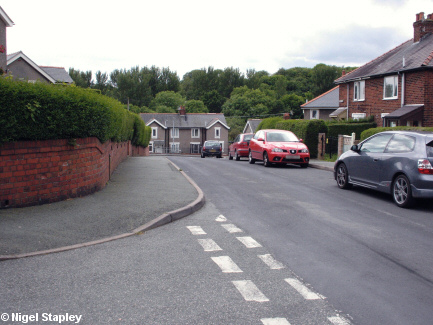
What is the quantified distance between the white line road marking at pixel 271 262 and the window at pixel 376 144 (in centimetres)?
578

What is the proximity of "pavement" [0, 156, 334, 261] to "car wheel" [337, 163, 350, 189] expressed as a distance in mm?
4136

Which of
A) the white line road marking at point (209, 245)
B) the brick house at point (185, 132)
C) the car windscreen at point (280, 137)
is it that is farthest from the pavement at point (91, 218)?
the brick house at point (185, 132)

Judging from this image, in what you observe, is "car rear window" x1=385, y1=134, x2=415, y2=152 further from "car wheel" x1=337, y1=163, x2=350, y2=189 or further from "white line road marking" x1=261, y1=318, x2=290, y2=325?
"white line road marking" x1=261, y1=318, x2=290, y2=325

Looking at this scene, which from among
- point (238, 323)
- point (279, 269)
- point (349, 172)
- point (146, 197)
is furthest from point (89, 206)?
point (349, 172)

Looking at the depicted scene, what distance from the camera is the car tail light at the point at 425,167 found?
867 centimetres

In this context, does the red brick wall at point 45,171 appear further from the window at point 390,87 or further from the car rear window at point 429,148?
the window at point 390,87

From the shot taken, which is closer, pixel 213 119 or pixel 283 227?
pixel 283 227

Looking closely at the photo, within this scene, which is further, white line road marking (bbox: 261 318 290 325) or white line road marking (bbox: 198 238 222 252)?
white line road marking (bbox: 198 238 222 252)

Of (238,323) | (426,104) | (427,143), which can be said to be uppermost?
(426,104)

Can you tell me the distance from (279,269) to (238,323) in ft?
5.01

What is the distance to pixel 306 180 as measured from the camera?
14.1m

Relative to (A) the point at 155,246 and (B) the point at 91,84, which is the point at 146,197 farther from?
(B) the point at 91,84

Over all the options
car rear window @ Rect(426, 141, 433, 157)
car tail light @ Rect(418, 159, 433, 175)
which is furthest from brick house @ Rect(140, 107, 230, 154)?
car tail light @ Rect(418, 159, 433, 175)

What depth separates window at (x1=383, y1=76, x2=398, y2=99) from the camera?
102ft
